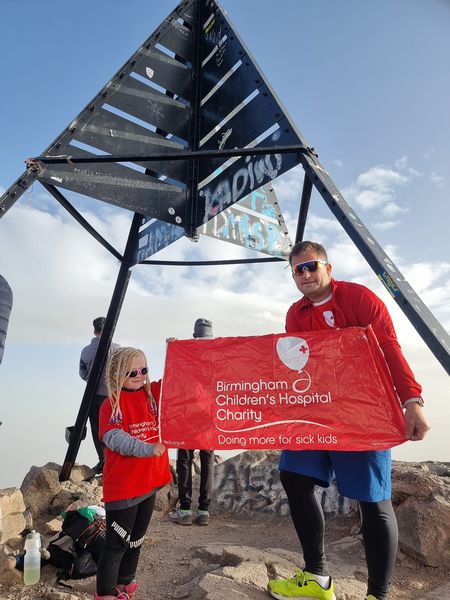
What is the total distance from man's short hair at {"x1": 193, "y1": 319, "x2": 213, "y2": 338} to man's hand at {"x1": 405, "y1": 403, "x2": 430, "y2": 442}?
3.15m

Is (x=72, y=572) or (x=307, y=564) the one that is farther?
(x=72, y=572)

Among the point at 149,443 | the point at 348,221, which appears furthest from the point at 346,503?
the point at 348,221

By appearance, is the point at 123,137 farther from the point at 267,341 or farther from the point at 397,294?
the point at 397,294

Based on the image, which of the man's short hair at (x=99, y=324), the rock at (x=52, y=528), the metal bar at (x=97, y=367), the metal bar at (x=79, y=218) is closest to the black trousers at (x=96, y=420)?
the metal bar at (x=97, y=367)

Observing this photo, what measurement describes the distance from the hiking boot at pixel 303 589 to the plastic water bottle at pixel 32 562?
1.87 meters

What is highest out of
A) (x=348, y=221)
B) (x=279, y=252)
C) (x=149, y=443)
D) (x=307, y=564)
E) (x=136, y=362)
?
(x=279, y=252)

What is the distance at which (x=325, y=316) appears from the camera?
116 inches

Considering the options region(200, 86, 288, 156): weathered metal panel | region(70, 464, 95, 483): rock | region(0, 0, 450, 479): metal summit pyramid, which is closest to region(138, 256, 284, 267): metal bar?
region(0, 0, 450, 479): metal summit pyramid

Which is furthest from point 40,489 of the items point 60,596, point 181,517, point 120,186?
point 120,186

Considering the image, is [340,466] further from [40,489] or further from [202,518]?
[40,489]

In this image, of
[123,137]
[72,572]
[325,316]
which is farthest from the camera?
[123,137]

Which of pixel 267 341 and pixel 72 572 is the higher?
pixel 267 341

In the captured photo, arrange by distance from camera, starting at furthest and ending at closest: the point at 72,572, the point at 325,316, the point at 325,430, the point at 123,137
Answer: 1. the point at 123,137
2. the point at 72,572
3. the point at 325,316
4. the point at 325,430

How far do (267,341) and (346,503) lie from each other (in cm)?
295
